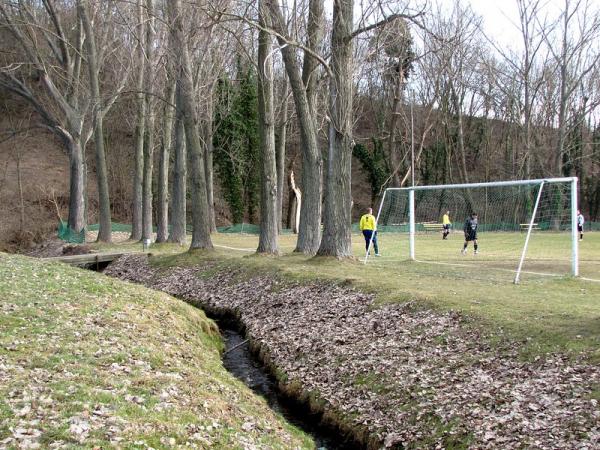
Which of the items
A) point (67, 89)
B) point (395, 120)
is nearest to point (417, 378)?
point (67, 89)

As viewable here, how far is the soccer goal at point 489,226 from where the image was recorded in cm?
2002

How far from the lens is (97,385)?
685 centimetres

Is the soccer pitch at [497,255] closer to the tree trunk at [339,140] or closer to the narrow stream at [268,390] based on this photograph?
the tree trunk at [339,140]

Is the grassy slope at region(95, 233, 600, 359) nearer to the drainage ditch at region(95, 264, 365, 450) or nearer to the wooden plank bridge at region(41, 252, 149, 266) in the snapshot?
the drainage ditch at region(95, 264, 365, 450)

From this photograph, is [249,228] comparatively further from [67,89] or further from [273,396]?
[273,396]

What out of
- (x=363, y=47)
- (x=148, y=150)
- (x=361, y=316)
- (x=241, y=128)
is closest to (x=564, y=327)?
(x=361, y=316)

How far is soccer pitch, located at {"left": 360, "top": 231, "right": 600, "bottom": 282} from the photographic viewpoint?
17000mm

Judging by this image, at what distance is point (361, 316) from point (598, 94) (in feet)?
138

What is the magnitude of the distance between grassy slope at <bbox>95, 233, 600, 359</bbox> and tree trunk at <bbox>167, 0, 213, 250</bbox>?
3.63ft

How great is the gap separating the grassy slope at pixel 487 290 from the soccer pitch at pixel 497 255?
7 centimetres

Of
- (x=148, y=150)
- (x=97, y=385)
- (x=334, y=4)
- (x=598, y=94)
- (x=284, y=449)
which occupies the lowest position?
(x=284, y=449)

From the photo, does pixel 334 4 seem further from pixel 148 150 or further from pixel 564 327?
pixel 148 150

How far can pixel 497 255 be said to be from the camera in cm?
2241

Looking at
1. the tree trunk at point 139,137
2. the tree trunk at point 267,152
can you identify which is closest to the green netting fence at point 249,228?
the tree trunk at point 139,137
